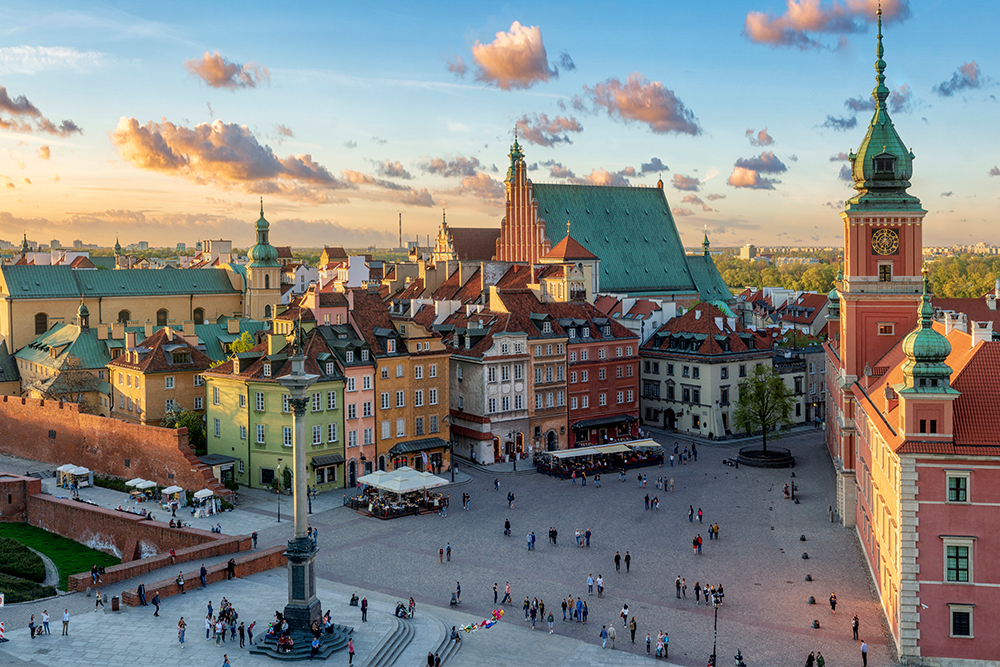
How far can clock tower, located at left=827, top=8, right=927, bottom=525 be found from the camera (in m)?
58.0

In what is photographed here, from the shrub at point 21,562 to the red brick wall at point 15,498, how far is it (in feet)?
19.2

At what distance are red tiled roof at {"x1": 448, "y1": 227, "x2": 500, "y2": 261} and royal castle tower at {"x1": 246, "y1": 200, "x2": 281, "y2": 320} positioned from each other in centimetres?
2365

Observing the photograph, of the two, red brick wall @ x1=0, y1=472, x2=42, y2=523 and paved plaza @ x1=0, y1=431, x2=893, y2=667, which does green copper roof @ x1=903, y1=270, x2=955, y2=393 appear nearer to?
paved plaza @ x1=0, y1=431, x2=893, y2=667

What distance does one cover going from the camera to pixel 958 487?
35.8 m

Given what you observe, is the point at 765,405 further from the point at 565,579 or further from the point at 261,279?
the point at 261,279

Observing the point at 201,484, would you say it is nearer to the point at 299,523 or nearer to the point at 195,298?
the point at 299,523

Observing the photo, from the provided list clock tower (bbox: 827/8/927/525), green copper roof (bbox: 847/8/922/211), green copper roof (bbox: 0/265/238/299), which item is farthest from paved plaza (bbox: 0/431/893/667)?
green copper roof (bbox: 0/265/238/299)

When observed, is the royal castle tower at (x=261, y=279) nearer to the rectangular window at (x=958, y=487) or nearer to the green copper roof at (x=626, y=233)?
the green copper roof at (x=626, y=233)

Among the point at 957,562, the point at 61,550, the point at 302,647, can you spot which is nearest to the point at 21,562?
the point at 61,550

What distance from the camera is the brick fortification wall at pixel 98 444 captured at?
199 feet

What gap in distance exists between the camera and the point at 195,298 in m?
104

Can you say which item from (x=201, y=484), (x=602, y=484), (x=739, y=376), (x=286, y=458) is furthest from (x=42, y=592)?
(x=739, y=376)

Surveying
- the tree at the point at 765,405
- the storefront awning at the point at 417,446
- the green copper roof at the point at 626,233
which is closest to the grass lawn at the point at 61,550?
the storefront awning at the point at 417,446

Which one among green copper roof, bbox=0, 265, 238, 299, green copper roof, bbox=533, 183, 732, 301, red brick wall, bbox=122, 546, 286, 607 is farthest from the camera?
green copper roof, bbox=533, 183, 732, 301
